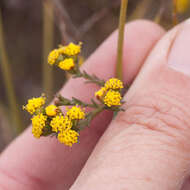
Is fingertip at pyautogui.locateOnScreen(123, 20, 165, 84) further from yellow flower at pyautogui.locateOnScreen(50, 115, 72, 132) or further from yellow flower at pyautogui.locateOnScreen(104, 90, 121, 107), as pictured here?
yellow flower at pyautogui.locateOnScreen(50, 115, 72, 132)

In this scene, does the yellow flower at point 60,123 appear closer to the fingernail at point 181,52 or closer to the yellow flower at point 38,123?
the yellow flower at point 38,123

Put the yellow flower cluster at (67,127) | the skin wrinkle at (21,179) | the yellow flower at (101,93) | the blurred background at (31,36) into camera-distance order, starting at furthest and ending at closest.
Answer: the blurred background at (31,36), the skin wrinkle at (21,179), the yellow flower at (101,93), the yellow flower cluster at (67,127)

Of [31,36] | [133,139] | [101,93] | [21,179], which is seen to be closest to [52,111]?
[101,93]

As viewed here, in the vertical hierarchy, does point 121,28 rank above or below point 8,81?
above

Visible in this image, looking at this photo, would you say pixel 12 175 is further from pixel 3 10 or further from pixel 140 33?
pixel 3 10

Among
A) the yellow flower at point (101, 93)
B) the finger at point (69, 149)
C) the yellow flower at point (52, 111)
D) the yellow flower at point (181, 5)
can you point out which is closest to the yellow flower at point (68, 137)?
the yellow flower at point (52, 111)

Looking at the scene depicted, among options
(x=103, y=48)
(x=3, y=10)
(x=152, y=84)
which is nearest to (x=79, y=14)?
(x=3, y=10)

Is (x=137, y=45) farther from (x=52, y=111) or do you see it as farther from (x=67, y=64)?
(x=52, y=111)
